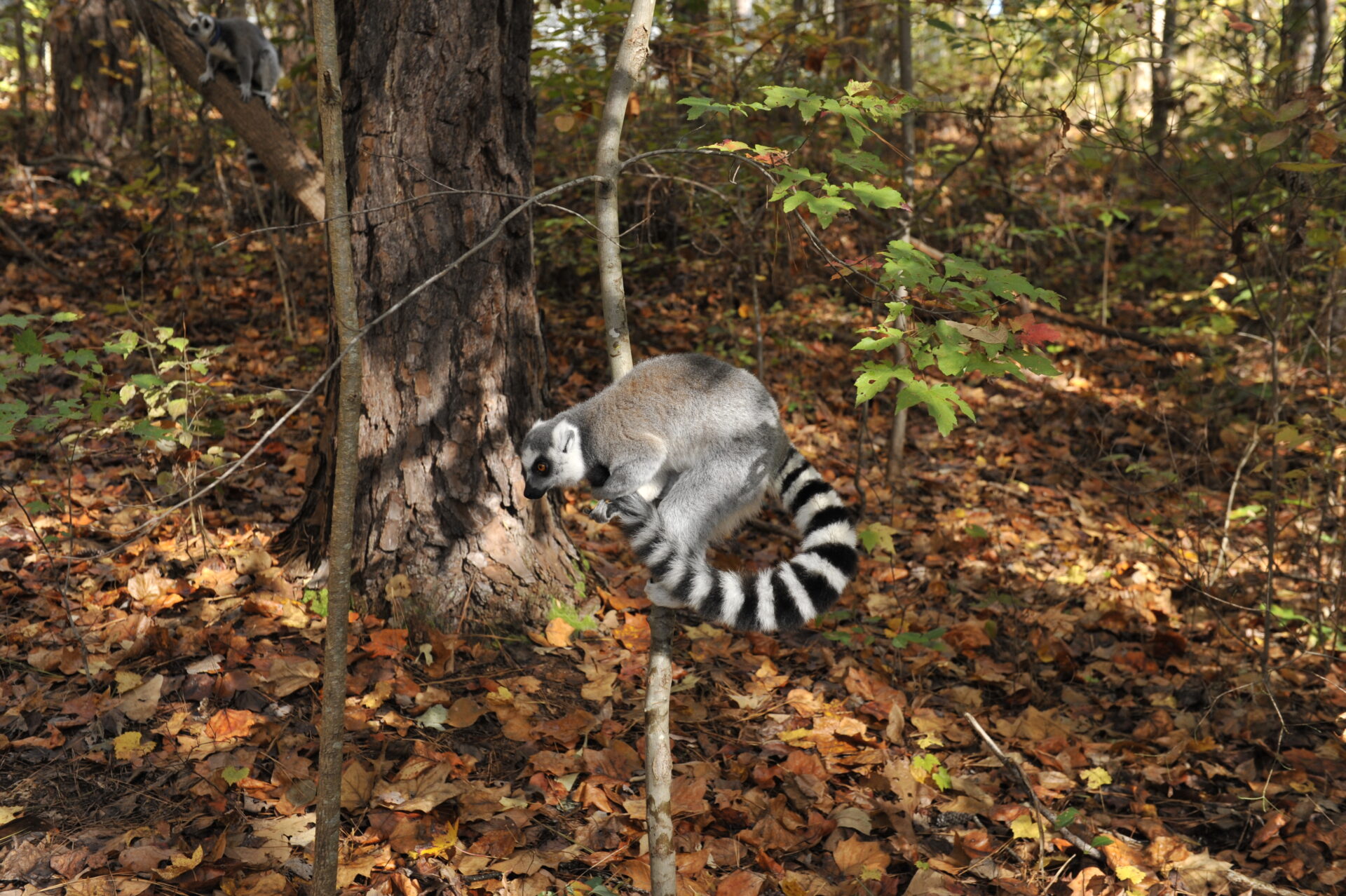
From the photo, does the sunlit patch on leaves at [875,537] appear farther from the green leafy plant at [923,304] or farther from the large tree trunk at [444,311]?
the green leafy plant at [923,304]

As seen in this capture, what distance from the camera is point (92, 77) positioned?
11453 mm

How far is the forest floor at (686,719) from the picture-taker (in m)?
3.28

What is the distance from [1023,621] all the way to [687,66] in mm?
4980

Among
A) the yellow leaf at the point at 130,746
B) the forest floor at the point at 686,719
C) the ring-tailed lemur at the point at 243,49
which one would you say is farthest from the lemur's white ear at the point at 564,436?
the ring-tailed lemur at the point at 243,49

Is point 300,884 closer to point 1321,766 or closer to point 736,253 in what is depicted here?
point 1321,766

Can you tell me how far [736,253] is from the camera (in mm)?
9750

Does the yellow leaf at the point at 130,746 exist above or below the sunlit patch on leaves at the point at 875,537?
below

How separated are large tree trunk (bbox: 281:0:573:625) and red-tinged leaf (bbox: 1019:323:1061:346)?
105 inches

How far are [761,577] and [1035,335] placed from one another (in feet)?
4.03

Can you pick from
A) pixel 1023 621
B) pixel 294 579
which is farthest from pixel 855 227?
pixel 294 579

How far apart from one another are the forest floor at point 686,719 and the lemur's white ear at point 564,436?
3.71 ft

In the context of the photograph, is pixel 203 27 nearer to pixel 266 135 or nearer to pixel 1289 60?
pixel 266 135

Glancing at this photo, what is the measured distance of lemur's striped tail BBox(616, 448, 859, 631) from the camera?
2730 millimetres

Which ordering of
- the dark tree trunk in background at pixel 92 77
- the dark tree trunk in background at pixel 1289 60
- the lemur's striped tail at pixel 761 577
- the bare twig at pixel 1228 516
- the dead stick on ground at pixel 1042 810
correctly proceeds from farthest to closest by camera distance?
the dark tree trunk in background at pixel 92 77 < the bare twig at pixel 1228 516 < the dark tree trunk in background at pixel 1289 60 < the dead stick on ground at pixel 1042 810 < the lemur's striped tail at pixel 761 577
